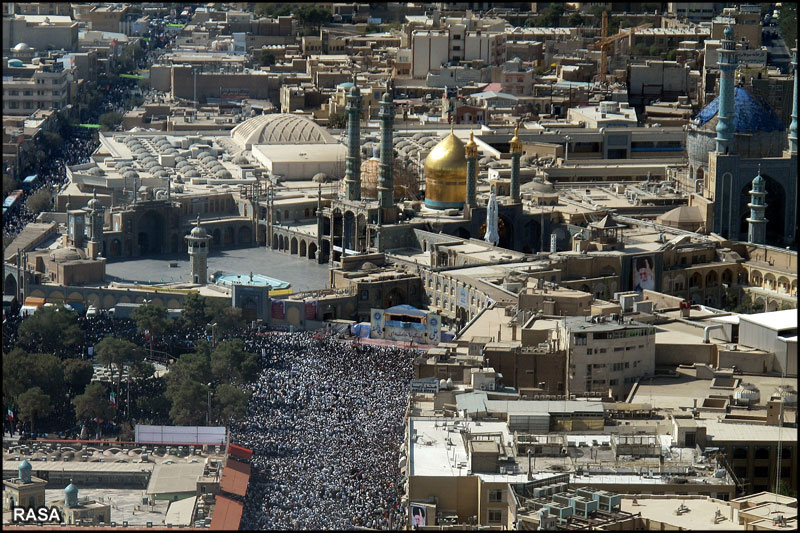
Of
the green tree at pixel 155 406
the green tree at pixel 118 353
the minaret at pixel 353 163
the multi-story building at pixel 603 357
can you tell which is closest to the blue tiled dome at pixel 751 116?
the minaret at pixel 353 163

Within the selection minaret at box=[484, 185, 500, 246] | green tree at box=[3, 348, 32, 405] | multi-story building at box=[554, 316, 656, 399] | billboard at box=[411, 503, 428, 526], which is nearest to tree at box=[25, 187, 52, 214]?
minaret at box=[484, 185, 500, 246]

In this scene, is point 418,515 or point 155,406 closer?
point 418,515

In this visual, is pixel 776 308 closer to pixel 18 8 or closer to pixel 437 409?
pixel 437 409

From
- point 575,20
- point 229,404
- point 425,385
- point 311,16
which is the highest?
point 575,20

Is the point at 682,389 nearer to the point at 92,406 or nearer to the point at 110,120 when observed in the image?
the point at 92,406

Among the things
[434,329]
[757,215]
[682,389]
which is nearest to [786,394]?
[682,389]
